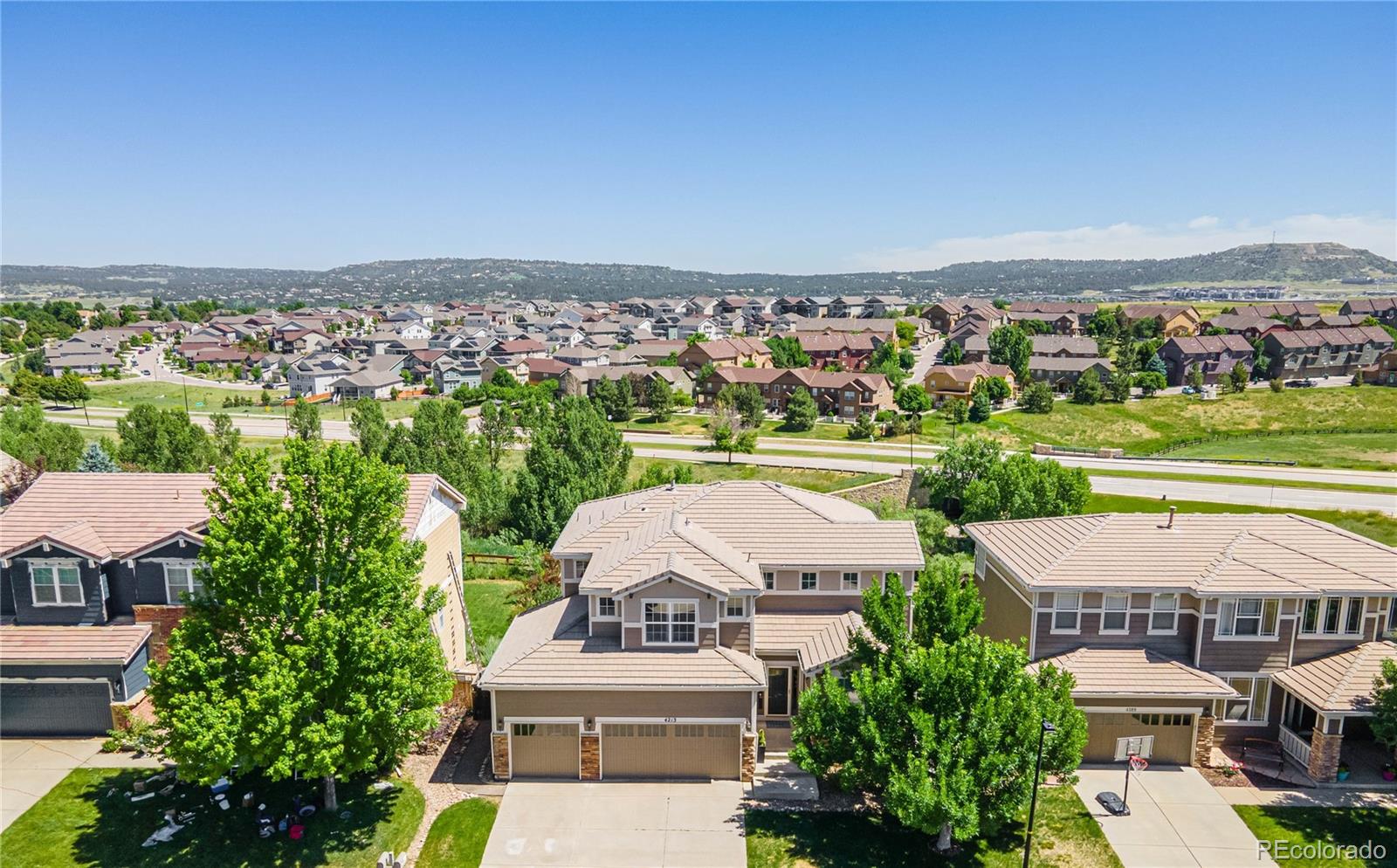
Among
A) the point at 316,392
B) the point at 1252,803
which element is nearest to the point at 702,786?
the point at 1252,803

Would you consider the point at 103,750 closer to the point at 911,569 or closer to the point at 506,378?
the point at 911,569

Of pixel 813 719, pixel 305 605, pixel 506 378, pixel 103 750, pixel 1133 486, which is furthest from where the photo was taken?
pixel 506 378

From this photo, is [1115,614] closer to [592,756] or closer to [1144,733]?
[1144,733]

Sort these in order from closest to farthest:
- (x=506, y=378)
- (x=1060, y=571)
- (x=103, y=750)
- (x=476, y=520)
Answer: (x=103, y=750) < (x=1060, y=571) < (x=476, y=520) < (x=506, y=378)

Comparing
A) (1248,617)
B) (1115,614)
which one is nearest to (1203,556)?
(1248,617)

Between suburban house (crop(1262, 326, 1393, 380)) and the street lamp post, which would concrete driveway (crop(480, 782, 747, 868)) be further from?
suburban house (crop(1262, 326, 1393, 380))

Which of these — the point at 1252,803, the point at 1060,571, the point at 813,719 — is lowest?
the point at 1252,803
